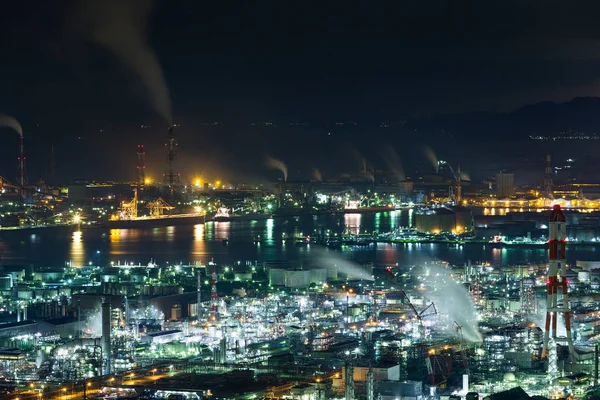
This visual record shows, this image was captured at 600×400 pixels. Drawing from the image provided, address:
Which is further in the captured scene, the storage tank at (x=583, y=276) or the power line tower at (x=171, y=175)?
the power line tower at (x=171, y=175)

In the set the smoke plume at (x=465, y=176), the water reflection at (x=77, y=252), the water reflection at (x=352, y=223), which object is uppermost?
the smoke plume at (x=465, y=176)

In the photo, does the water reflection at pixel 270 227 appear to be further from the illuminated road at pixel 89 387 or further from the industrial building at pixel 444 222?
the illuminated road at pixel 89 387

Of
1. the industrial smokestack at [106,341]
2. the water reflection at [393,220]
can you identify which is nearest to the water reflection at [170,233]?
the water reflection at [393,220]

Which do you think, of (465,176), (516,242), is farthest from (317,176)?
(516,242)

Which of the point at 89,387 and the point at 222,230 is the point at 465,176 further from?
the point at 89,387

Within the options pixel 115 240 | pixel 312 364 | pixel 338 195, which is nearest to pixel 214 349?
pixel 312 364

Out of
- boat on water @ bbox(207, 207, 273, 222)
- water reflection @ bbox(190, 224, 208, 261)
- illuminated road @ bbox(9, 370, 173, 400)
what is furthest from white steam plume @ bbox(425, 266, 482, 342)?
boat on water @ bbox(207, 207, 273, 222)
